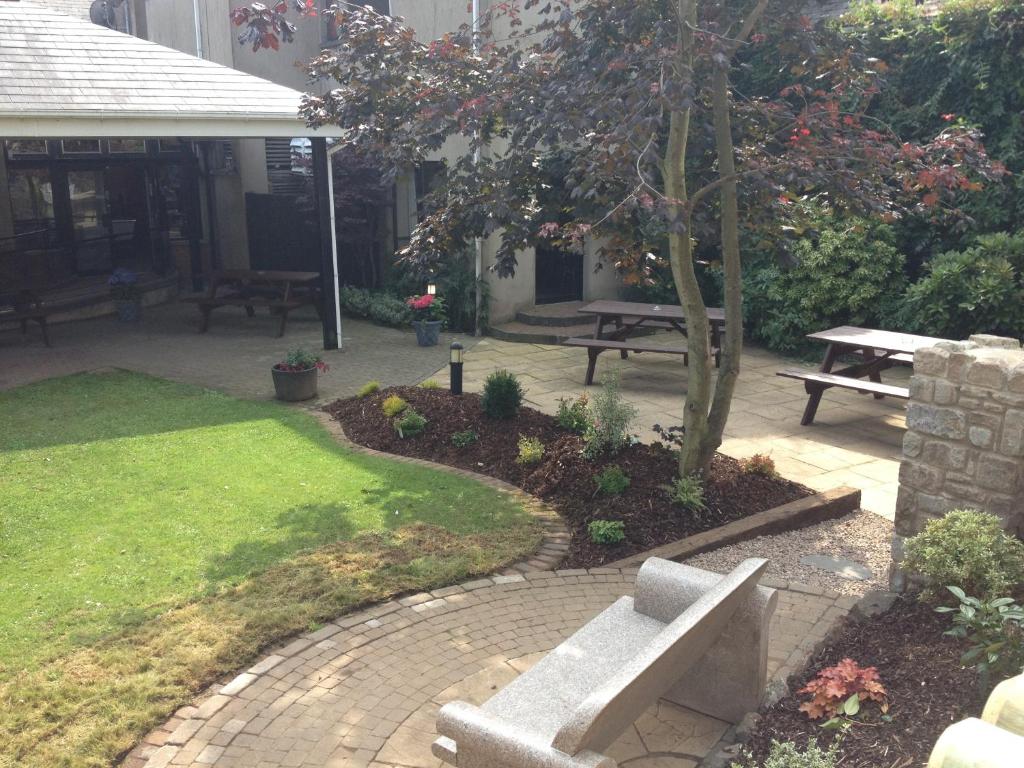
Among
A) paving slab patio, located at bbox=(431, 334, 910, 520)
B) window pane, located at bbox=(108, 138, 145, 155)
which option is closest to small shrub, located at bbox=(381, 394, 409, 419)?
paving slab patio, located at bbox=(431, 334, 910, 520)

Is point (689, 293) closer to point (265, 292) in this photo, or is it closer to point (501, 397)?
point (501, 397)

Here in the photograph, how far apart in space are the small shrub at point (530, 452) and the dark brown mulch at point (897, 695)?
11.0ft

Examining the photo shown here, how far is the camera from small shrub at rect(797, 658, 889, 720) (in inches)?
156

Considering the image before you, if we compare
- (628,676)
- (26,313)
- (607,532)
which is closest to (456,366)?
(607,532)

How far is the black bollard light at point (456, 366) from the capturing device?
31.0 ft

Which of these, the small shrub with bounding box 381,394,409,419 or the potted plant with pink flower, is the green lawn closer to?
the small shrub with bounding box 381,394,409,419

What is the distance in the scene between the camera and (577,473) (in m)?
7.46

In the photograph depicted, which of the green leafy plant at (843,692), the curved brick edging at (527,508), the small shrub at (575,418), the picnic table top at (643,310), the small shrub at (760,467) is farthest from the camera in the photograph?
the picnic table top at (643,310)

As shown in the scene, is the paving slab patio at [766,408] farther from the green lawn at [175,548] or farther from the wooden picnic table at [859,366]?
the green lawn at [175,548]

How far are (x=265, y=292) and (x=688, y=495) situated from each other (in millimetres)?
10015

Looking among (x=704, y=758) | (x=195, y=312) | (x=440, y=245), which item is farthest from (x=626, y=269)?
(x=195, y=312)

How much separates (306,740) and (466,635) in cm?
123

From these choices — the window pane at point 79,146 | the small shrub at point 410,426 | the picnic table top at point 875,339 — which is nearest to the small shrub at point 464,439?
the small shrub at point 410,426

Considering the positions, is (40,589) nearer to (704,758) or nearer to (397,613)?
(397,613)
